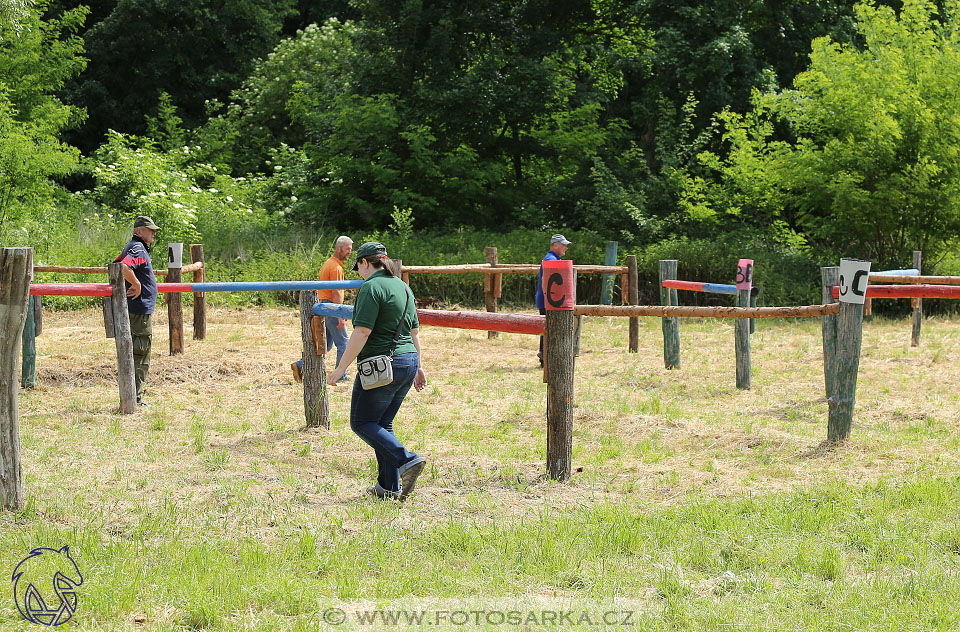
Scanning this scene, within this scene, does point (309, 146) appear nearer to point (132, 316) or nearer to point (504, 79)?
point (504, 79)

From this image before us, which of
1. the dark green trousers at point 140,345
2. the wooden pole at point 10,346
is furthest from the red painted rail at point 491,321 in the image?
the dark green trousers at point 140,345

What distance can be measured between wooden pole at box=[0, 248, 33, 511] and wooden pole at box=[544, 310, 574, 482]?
9.73ft

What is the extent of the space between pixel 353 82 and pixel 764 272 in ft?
36.6

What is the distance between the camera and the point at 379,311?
5363 millimetres

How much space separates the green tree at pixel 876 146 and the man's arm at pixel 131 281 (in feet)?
40.8

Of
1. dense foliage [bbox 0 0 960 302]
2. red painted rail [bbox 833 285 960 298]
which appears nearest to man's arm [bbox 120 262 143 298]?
red painted rail [bbox 833 285 960 298]

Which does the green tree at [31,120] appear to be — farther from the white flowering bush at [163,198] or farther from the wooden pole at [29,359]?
the wooden pole at [29,359]

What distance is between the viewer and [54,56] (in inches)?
941

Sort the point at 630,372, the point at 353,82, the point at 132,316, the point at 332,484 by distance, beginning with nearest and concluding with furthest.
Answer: the point at 332,484 < the point at 132,316 < the point at 630,372 < the point at 353,82

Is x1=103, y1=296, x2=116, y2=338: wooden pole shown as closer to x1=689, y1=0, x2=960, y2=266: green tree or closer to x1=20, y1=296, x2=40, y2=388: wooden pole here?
x1=20, y1=296, x2=40, y2=388: wooden pole

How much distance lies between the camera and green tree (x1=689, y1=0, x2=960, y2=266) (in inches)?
642

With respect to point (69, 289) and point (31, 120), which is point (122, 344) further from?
point (31, 120)

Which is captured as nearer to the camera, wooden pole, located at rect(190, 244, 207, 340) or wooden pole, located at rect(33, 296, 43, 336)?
wooden pole, located at rect(33, 296, 43, 336)

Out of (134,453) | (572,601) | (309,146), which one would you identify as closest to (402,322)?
(572,601)
